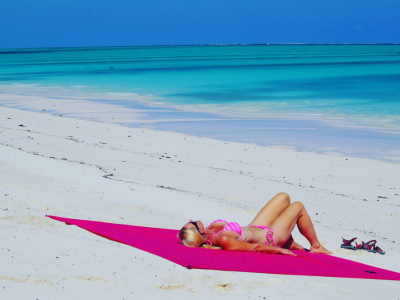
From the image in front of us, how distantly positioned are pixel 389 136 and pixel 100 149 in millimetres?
7120

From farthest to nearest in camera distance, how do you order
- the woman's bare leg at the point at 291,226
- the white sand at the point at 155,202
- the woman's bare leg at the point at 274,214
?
the woman's bare leg at the point at 274,214 < the woman's bare leg at the point at 291,226 < the white sand at the point at 155,202

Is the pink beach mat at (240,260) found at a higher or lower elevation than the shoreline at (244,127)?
lower

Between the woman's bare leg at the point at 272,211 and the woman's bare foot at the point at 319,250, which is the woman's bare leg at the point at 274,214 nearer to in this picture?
the woman's bare leg at the point at 272,211

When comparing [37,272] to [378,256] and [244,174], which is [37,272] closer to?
[378,256]

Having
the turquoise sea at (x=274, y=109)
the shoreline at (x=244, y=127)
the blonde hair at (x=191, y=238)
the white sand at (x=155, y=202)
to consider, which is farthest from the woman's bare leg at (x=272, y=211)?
the turquoise sea at (x=274, y=109)

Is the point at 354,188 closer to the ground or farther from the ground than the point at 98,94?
closer to the ground

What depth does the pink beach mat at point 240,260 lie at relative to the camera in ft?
10.9

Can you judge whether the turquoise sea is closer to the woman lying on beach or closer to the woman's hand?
the woman lying on beach

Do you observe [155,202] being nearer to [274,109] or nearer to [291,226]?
[291,226]

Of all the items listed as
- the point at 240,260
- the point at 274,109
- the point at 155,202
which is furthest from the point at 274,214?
the point at 274,109

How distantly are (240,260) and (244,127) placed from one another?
9584mm

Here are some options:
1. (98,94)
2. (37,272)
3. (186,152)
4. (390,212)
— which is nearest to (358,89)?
(98,94)

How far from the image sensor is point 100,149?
870cm

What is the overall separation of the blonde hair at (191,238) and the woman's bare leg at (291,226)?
0.61 metres
